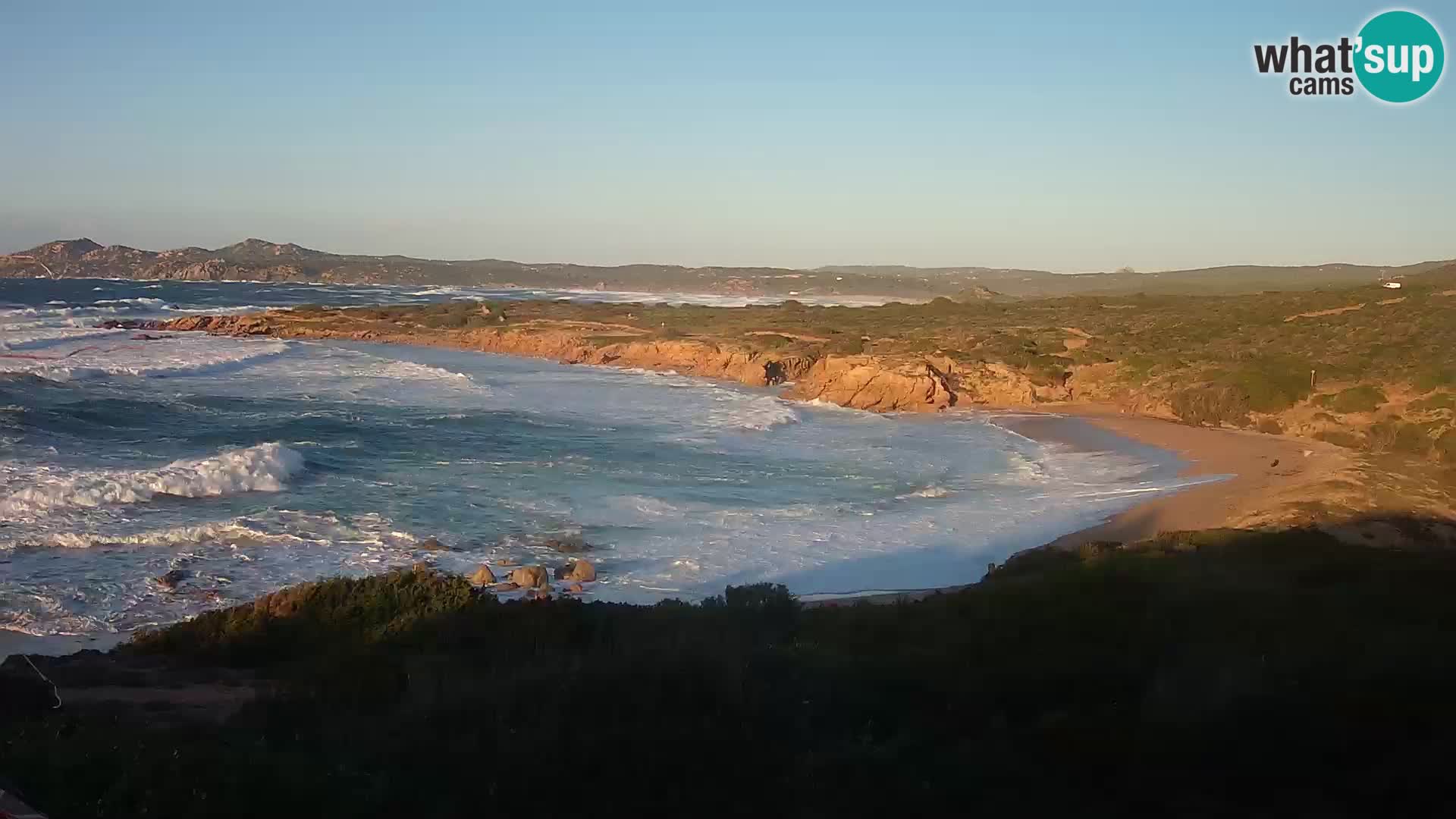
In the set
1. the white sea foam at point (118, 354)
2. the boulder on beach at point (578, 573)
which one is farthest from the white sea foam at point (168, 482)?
the white sea foam at point (118, 354)

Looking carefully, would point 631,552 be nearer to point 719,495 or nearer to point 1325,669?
point 719,495

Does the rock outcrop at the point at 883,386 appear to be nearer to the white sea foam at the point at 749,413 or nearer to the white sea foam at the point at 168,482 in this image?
the white sea foam at the point at 749,413

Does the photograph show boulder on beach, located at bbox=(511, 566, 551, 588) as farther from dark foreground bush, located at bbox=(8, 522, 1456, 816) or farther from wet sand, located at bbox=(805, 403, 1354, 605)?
dark foreground bush, located at bbox=(8, 522, 1456, 816)

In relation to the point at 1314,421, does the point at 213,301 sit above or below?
above

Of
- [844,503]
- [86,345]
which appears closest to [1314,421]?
[844,503]

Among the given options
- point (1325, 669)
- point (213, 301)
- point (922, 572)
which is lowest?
point (922, 572)

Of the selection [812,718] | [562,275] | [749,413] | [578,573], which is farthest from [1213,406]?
[562,275]
